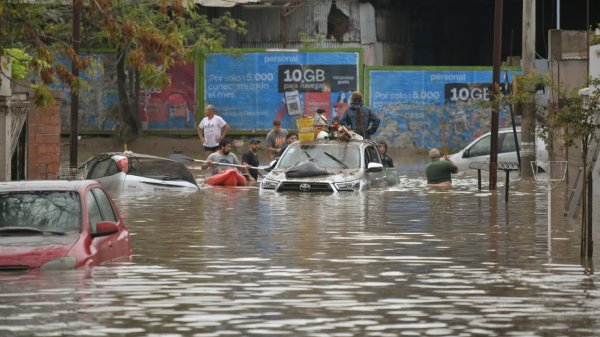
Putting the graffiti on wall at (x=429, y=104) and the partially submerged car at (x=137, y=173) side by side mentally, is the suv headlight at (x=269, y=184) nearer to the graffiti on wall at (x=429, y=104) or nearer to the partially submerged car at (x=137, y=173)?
the partially submerged car at (x=137, y=173)

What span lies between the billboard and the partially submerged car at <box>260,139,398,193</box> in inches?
593

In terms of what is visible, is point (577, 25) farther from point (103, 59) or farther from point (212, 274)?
point (212, 274)

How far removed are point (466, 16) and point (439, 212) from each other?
31.1 metres

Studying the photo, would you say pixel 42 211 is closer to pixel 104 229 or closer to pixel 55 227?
pixel 55 227

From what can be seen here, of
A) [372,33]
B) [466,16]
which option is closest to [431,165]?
[372,33]

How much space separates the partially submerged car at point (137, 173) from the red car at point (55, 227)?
14.0 meters

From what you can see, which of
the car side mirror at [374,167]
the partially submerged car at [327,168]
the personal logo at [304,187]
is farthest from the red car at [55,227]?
the car side mirror at [374,167]

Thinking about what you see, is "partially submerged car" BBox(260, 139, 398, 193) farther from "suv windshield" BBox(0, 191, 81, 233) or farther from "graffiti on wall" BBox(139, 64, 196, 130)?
"graffiti on wall" BBox(139, 64, 196, 130)

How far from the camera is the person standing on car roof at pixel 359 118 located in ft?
110

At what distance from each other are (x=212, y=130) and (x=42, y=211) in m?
21.9

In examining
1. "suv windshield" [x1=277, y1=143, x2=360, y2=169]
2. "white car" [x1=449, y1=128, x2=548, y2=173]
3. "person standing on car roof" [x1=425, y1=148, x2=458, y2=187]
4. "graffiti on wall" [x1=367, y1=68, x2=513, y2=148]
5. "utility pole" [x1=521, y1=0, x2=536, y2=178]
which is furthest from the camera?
"graffiti on wall" [x1=367, y1=68, x2=513, y2=148]

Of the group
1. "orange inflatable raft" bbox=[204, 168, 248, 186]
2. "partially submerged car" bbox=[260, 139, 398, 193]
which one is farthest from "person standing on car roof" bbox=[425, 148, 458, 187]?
"orange inflatable raft" bbox=[204, 168, 248, 186]

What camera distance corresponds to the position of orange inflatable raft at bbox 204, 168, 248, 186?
32969 mm

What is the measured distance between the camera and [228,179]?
32969 millimetres
